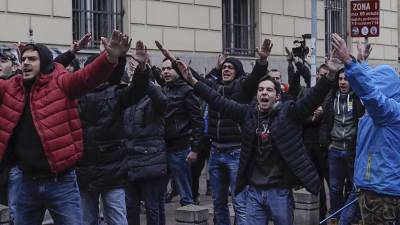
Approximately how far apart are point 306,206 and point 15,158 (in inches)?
173

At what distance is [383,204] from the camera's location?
5.79m

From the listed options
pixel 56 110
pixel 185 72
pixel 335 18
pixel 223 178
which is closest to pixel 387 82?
pixel 185 72

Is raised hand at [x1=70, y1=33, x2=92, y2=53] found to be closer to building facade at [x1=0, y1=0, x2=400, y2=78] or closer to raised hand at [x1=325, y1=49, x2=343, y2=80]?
raised hand at [x1=325, y1=49, x2=343, y2=80]

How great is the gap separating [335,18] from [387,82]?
52.0ft

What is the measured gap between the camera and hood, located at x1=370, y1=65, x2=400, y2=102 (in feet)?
19.0

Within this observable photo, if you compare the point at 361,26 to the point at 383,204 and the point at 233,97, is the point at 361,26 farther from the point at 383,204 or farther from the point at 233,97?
the point at 383,204

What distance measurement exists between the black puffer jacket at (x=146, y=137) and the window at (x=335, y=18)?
1317 centimetres

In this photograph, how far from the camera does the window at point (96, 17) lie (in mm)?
14156

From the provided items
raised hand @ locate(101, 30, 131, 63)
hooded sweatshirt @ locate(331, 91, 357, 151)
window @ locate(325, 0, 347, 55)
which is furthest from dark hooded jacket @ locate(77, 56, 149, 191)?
window @ locate(325, 0, 347, 55)

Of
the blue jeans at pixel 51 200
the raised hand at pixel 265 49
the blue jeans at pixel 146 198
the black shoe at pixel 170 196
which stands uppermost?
the raised hand at pixel 265 49

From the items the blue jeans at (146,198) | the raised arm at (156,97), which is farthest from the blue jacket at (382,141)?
the blue jeans at (146,198)

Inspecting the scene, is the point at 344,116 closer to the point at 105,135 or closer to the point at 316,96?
the point at 316,96

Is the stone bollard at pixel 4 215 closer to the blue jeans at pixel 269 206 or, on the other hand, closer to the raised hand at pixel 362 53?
the blue jeans at pixel 269 206

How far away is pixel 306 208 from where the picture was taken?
9414 mm
